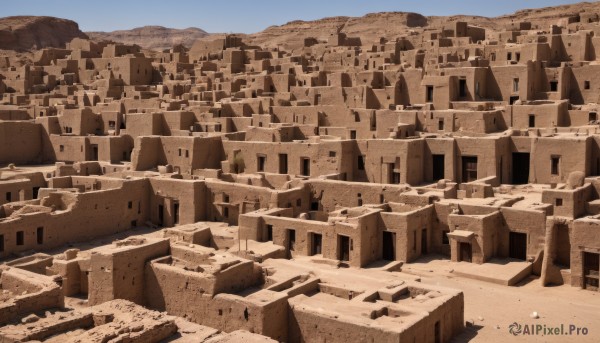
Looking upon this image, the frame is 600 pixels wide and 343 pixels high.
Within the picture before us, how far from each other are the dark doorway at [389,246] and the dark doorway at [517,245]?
13.7 feet

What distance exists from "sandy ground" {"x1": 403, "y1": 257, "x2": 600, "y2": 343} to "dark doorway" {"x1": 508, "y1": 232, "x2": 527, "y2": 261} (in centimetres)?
143

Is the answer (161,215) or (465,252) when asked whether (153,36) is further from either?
(465,252)

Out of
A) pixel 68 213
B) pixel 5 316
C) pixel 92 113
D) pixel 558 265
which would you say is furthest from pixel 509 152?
pixel 92 113

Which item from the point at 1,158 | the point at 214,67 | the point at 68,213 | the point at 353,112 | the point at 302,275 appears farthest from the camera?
the point at 214,67

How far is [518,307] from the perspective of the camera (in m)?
20.8

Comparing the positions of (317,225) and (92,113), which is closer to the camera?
(317,225)

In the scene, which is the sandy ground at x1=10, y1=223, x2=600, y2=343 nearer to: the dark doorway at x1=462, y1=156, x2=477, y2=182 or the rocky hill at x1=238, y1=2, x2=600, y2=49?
the dark doorway at x1=462, y1=156, x2=477, y2=182

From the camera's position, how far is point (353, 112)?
126ft

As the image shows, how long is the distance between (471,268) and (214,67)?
140ft

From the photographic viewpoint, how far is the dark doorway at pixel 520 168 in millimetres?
31708

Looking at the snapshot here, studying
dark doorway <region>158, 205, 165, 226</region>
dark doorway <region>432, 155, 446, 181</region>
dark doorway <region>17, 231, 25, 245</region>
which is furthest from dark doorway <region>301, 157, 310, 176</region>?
dark doorway <region>17, 231, 25, 245</region>

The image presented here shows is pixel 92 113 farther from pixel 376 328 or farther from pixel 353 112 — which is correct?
pixel 376 328

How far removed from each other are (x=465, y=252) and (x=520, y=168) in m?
8.22

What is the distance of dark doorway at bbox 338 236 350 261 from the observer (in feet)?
84.8
